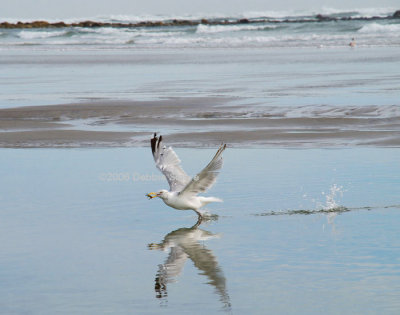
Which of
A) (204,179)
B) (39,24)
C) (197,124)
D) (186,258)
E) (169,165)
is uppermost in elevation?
(39,24)

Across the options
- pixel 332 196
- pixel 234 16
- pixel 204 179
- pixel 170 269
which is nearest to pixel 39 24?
pixel 234 16

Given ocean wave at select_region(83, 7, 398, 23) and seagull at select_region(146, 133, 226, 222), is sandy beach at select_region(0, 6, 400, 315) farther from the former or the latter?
ocean wave at select_region(83, 7, 398, 23)

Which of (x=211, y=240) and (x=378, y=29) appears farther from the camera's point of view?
(x=378, y=29)

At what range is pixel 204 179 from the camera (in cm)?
893

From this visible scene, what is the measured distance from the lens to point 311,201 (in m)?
9.93

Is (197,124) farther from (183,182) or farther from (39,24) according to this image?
(39,24)

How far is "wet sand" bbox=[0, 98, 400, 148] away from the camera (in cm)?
1555

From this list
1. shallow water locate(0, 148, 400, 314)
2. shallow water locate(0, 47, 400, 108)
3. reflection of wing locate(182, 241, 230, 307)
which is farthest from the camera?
shallow water locate(0, 47, 400, 108)

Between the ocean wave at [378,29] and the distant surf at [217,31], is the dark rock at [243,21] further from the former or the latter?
the ocean wave at [378,29]

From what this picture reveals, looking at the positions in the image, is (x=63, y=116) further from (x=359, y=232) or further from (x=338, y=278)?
(x=338, y=278)

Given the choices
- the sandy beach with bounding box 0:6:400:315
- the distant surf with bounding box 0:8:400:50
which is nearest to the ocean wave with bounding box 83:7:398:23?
the distant surf with bounding box 0:8:400:50

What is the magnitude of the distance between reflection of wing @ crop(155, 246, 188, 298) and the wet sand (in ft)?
23.3

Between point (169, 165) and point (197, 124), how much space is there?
8466 millimetres

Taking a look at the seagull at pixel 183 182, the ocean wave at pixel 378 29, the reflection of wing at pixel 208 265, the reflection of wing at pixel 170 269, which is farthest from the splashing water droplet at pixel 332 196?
the ocean wave at pixel 378 29
